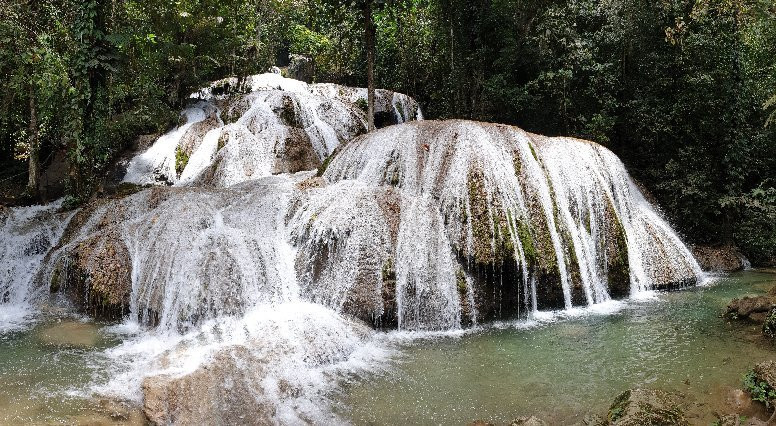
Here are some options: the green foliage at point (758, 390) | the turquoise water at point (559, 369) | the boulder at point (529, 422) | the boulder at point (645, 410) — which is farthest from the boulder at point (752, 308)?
the boulder at point (529, 422)

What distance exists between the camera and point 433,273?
920 centimetres

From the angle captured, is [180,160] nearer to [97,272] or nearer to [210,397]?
[97,272]

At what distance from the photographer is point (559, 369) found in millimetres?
7070

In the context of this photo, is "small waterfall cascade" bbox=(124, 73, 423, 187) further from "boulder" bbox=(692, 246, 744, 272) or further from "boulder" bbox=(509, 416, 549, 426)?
"boulder" bbox=(509, 416, 549, 426)

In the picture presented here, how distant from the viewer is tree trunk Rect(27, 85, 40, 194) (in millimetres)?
13662

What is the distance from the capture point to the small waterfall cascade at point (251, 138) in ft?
51.1

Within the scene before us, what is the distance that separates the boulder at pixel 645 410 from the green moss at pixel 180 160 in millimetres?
14123

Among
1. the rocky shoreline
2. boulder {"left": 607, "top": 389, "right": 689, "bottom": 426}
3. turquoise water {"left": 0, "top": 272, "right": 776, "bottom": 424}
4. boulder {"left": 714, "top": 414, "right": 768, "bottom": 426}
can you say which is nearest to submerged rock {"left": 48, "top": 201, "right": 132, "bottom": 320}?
turquoise water {"left": 0, "top": 272, "right": 776, "bottom": 424}

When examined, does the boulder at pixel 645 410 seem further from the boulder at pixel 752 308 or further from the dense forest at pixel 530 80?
the dense forest at pixel 530 80

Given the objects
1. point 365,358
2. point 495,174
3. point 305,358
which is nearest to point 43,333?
point 305,358

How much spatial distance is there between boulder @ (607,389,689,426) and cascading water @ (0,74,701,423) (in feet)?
10.5

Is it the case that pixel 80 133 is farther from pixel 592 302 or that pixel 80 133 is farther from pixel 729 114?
pixel 729 114

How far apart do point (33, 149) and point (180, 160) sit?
12.5 feet

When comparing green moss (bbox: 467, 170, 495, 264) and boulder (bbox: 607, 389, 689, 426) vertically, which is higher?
green moss (bbox: 467, 170, 495, 264)
